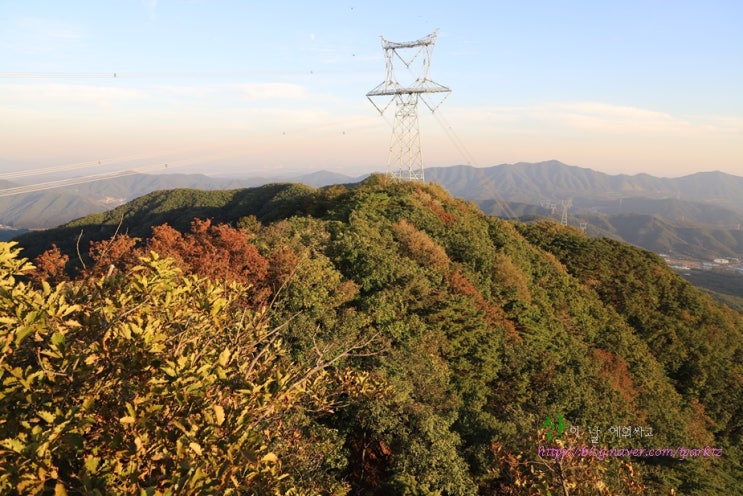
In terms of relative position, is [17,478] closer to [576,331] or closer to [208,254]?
[208,254]

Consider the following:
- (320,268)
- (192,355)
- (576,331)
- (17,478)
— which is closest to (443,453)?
(192,355)

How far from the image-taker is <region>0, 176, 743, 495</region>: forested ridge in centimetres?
356

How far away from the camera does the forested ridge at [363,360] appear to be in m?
3.56

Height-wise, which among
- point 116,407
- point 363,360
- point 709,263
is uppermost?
point 116,407

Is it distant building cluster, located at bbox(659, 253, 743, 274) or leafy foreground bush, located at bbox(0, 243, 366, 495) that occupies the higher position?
leafy foreground bush, located at bbox(0, 243, 366, 495)

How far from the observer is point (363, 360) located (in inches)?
483

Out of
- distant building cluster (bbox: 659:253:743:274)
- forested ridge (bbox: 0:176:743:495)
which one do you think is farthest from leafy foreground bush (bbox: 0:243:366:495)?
distant building cluster (bbox: 659:253:743:274)

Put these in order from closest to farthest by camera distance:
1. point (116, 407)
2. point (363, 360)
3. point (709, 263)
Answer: point (116, 407), point (363, 360), point (709, 263)

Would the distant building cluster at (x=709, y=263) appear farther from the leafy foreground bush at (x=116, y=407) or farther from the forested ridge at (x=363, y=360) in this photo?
the leafy foreground bush at (x=116, y=407)

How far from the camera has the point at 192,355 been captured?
13.2ft

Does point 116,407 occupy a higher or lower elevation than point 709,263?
A: higher

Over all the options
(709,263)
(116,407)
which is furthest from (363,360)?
(709,263)

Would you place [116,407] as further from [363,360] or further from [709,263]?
[709,263]

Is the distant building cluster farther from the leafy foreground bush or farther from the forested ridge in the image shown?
the leafy foreground bush
